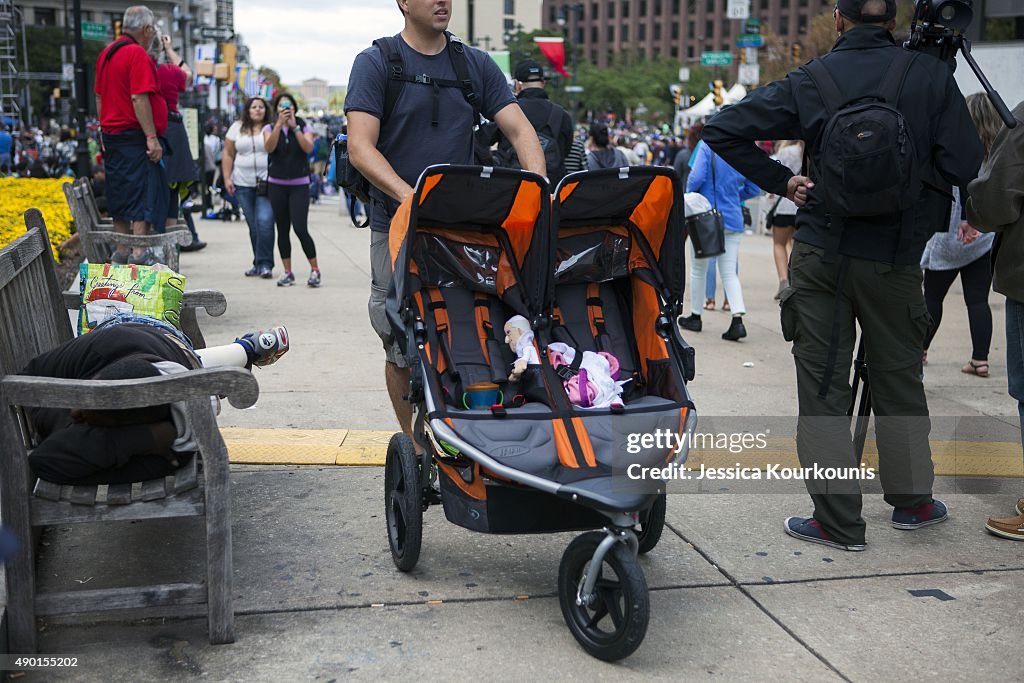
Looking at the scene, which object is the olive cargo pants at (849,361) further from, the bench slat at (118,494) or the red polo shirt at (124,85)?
the red polo shirt at (124,85)

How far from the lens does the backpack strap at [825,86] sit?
13.9 feet

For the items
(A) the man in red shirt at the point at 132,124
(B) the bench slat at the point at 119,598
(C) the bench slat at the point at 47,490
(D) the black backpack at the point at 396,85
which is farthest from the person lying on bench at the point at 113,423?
(A) the man in red shirt at the point at 132,124

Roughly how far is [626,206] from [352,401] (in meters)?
3.02

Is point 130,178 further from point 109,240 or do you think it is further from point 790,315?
point 790,315

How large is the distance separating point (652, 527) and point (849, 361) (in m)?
1.06

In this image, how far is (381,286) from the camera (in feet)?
15.7

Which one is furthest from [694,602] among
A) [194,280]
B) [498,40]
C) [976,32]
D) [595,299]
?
[498,40]

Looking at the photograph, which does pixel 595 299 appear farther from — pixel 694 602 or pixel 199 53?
pixel 199 53

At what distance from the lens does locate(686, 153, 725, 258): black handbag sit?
9008 millimetres

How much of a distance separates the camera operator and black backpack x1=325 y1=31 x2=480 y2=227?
1042mm

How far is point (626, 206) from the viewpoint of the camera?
418 centimetres

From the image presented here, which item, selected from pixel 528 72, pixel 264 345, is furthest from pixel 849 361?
pixel 528 72

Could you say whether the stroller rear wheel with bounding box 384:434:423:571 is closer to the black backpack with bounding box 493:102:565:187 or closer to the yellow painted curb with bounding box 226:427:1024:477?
the yellow painted curb with bounding box 226:427:1024:477

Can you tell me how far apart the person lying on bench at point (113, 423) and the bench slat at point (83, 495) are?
0.02m
